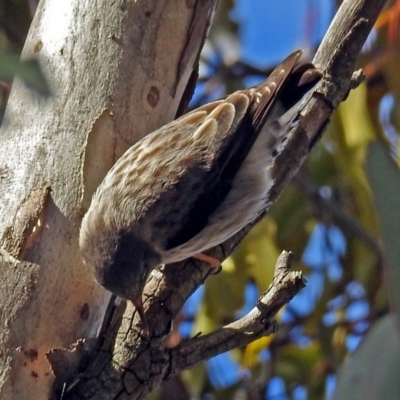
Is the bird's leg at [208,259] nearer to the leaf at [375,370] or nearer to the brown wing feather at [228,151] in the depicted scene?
the brown wing feather at [228,151]

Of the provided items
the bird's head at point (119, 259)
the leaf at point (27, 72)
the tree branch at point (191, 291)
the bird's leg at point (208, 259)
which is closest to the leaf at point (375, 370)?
the leaf at point (27, 72)

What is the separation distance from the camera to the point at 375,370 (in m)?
1.06

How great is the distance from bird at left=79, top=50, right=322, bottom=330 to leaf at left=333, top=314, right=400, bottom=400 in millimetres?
839

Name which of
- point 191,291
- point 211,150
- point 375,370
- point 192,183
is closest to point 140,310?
point 191,291

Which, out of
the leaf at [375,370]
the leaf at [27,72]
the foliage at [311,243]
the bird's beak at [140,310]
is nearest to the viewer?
the leaf at [27,72]

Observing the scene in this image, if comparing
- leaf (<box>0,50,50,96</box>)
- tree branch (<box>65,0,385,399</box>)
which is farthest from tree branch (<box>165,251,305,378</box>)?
leaf (<box>0,50,50,96</box>)

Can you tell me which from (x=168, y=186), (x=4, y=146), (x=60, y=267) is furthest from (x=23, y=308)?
(x=168, y=186)

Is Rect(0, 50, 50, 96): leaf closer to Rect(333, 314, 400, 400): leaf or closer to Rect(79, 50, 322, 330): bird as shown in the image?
Rect(333, 314, 400, 400): leaf

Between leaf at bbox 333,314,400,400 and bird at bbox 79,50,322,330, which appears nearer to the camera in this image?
leaf at bbox 333,314,400,400

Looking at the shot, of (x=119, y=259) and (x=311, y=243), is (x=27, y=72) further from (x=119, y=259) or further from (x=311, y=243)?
(x=311, y=243)

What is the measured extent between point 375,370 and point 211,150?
1.29 meters

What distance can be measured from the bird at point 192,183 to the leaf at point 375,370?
84 cm

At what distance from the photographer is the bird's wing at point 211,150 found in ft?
7.27

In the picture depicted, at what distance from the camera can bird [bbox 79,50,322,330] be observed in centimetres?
202
